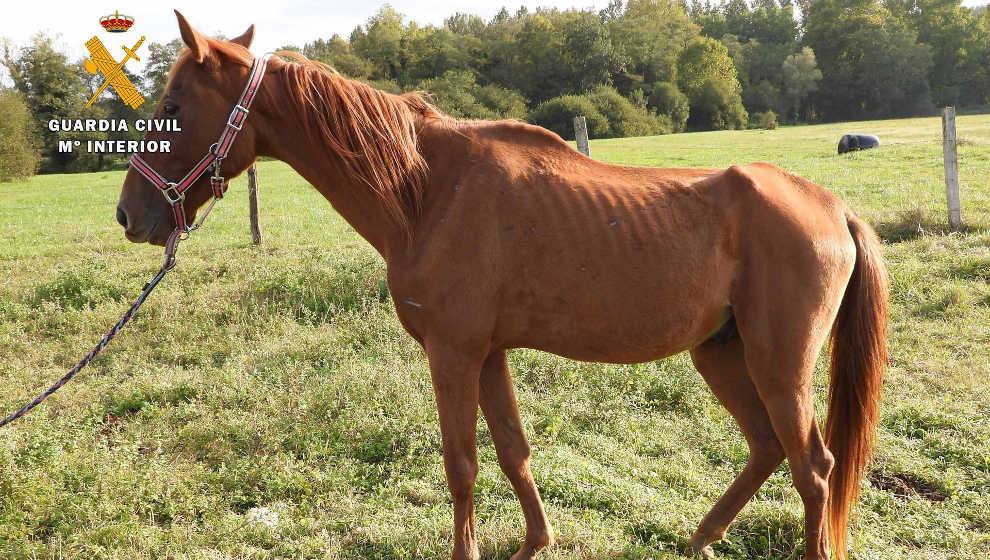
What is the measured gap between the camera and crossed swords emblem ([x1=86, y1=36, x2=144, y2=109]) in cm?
409

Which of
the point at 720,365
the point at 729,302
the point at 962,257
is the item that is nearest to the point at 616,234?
the point at 729,302

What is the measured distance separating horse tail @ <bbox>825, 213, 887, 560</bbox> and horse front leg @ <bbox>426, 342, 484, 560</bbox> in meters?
1.77

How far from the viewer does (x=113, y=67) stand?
442cm

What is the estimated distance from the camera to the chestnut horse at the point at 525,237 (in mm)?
2363

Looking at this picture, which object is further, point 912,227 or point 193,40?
point 912,227

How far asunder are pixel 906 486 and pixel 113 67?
6131mm

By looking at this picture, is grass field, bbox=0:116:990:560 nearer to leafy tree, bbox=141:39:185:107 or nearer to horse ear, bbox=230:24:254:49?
horse ear, bbox=230:24:254:49

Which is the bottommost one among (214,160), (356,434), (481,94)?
(356,434)

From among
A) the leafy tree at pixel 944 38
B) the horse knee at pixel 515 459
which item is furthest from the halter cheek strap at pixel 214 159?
the leafy tree at pixel 944 38

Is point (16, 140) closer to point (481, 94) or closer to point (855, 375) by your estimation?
point (481, 94)

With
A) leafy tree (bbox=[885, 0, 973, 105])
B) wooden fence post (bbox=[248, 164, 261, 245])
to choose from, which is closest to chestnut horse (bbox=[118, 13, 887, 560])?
wooden fence post (bbox=[248, 164, 261, 245])

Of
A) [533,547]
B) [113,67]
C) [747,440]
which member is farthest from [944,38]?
[533,547]

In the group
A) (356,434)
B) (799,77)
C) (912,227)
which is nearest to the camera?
(356,434)

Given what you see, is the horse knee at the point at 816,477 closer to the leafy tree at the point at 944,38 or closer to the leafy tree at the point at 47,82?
the leafy tree at the point at 47,82
